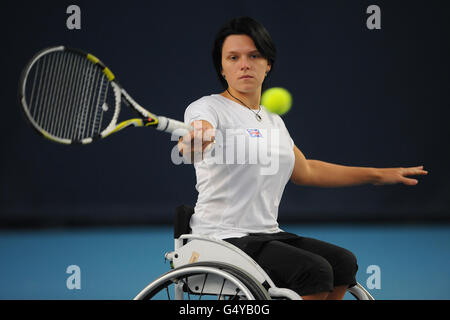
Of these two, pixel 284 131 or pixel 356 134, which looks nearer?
pixel 284 131

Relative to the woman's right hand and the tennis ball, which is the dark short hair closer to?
the tennis ball

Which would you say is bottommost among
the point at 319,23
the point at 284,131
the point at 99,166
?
the point at 99,166

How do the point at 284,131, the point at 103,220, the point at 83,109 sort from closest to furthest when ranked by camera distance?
the point at 83,109 < the point at 284,131 < the point at 103,220

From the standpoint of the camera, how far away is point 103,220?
648 centimetres

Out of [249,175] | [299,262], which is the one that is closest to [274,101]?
[249,175]

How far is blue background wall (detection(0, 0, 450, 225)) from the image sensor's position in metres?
6.48

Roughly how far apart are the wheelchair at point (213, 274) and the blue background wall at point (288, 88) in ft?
15.7

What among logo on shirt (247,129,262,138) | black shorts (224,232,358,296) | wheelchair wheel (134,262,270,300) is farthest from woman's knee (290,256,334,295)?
logo on shirt (247,129,262,138)

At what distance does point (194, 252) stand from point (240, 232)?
16cm

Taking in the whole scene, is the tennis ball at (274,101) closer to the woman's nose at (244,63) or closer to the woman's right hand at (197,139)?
the woman's nose at (244,63)

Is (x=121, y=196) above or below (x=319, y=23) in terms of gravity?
below

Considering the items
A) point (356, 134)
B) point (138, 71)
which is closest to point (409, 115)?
point (356, 134)
